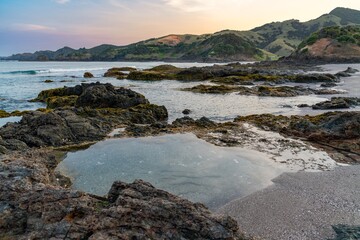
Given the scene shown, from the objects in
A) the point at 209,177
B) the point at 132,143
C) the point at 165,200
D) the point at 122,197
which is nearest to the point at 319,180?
the point at 209,177

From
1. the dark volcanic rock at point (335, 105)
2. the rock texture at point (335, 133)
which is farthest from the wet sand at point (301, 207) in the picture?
the dark volcanic rock at point (335, 105)

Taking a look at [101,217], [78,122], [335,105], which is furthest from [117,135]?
[335,105]

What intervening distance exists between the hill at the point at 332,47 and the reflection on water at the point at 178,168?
97.3 metres

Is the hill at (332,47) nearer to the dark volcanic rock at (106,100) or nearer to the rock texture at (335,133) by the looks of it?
the dark volcanic rock at (106,100)

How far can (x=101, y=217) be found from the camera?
527 centimetres

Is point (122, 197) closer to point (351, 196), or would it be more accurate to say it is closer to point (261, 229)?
point (261, 229)

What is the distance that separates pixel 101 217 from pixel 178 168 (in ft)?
19.1

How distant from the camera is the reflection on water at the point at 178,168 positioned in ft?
30.7

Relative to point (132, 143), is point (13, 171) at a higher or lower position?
higher

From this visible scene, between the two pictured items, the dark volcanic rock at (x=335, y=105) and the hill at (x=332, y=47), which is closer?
the dark volcanic rock at (x=335, y=105)

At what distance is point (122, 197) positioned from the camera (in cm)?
577

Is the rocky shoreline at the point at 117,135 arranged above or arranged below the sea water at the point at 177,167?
above

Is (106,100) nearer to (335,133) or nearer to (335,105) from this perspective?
(335,133)

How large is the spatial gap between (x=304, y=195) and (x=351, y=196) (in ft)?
4.03
